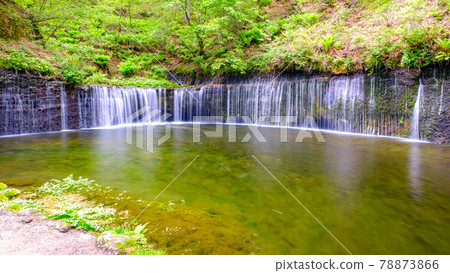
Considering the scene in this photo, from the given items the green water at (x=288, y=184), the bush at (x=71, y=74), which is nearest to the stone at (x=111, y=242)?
the green water at (x=288, y=184)

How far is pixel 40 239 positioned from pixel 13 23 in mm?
12964

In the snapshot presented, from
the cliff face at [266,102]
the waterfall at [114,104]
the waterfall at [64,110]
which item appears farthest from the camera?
the waterfall at [114,104]

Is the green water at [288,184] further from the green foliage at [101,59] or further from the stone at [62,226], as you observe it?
the green foliage at [101,59]

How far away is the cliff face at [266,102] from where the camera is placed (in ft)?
27.1

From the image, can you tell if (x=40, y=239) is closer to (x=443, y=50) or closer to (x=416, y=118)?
(x=416, y=118)

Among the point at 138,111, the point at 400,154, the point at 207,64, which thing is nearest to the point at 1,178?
the point at 400,154

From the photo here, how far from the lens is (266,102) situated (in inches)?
514

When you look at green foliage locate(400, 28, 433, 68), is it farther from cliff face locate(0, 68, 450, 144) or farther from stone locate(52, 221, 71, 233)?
stone locate(52, 221, 71, 233)

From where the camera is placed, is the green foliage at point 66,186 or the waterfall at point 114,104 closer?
the green foliage at point 66,186

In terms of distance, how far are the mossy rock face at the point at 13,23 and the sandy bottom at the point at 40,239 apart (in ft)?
38.1

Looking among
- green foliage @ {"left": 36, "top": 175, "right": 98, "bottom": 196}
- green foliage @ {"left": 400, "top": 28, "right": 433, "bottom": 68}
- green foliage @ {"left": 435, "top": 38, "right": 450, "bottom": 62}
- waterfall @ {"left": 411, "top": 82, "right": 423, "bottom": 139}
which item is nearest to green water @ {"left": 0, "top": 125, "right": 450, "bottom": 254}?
green foliage @ {"left": 36, "top": 175, "right": 98, "bottom": 196}

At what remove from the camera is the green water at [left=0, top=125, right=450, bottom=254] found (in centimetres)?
251

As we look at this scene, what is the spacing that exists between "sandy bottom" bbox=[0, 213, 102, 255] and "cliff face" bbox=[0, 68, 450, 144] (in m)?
9.23

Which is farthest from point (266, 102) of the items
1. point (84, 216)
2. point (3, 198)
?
point (3, 198)
